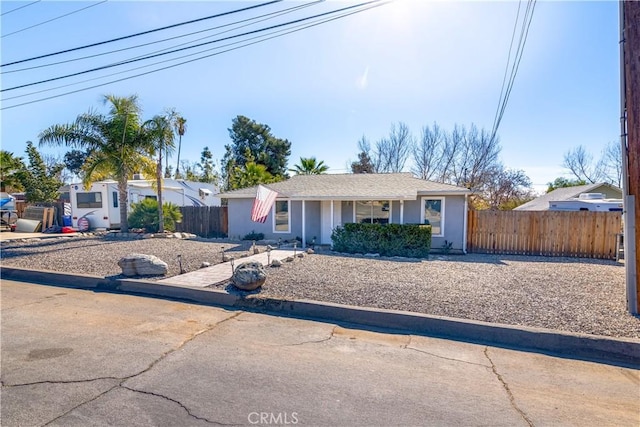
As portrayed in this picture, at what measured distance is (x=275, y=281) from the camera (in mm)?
6852

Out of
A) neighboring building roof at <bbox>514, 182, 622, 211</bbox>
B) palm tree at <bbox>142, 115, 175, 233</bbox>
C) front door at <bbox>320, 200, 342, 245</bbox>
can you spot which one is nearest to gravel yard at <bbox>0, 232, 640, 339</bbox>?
front door at <bbox>320, 200, 342, 245</bbox>

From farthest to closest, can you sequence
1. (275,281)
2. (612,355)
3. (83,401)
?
(275,281) < (612,355) < (83,401)

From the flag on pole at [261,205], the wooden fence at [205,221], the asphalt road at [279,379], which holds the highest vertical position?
the flag on pole at [261,205]

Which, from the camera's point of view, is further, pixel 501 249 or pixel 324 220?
pixel 324 220

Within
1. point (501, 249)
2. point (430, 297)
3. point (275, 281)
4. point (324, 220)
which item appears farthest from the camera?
point (324, 220)

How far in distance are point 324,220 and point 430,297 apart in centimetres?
891

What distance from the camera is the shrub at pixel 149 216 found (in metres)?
16.0

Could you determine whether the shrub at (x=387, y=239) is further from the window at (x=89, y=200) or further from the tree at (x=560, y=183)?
the tree at (x=560, y=183)

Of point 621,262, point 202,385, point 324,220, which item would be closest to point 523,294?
point 202,385

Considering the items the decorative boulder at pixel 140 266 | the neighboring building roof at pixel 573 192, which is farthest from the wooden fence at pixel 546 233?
the decorative boulder at pixel 140 266

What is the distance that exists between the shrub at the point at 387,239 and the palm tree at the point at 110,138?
1005 cm

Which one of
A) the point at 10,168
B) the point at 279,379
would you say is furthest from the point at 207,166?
the point at 279,379

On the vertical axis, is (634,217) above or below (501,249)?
above

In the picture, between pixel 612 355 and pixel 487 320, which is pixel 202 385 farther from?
pixel 612 355
